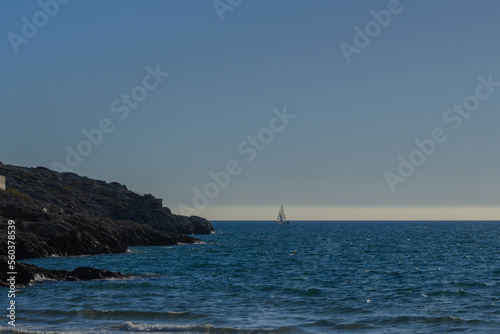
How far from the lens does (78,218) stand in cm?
8288

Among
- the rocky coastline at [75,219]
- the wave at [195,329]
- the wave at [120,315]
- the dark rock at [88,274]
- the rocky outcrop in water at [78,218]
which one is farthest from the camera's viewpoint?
the rocky outcrop in water at [78,218]

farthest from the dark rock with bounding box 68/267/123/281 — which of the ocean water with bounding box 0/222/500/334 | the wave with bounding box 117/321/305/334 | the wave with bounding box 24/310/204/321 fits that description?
the wave with bounding box 117/321/305/334

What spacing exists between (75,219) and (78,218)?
1.63 meters

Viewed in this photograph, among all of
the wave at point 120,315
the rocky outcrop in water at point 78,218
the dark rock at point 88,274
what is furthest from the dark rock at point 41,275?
the wave at point 120,315

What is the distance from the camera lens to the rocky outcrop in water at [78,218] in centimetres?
7081

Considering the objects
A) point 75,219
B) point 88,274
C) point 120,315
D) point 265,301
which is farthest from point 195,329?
point 75,219

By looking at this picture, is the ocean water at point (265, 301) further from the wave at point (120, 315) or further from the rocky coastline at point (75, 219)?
the rocky coastline at point (75, 219)

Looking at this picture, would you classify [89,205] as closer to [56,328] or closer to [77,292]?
[77,292]

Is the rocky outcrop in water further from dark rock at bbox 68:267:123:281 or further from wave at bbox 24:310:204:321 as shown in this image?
wave at bbox 24:310:204:321

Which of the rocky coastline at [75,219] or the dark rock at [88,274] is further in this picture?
the rocky coastline at [75,219]

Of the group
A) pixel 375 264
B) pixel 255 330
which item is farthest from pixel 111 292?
pixel 375 264

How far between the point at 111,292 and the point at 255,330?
621 inches

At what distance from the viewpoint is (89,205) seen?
115 meters

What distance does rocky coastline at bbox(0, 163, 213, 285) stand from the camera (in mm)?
67500
